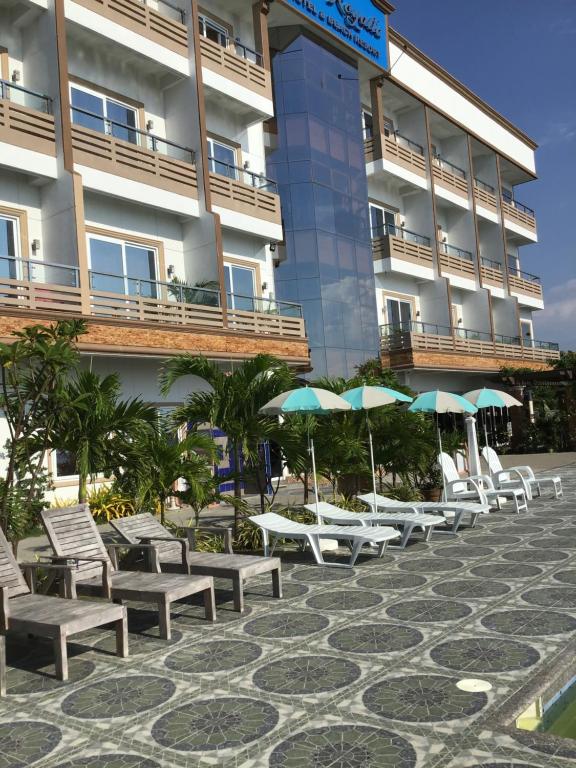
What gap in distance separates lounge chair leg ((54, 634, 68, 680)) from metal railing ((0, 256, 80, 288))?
1014 cm

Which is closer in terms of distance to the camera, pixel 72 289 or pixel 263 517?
pixel 263 517

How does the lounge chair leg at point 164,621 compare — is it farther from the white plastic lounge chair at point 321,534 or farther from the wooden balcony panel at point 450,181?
the wooden balcony panel at point 450,181

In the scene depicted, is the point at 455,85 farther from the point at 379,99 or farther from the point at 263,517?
the point at 263,517

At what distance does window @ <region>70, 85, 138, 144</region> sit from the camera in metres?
16.7

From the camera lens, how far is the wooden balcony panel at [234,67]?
19.9 meters

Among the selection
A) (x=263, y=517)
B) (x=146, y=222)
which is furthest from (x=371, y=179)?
(x=263, y=517)

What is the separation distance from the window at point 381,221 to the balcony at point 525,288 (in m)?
9.77

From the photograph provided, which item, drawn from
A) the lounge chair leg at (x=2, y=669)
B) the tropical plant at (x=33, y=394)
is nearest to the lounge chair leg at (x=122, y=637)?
the lounge chair leg at (x=2, y=669)

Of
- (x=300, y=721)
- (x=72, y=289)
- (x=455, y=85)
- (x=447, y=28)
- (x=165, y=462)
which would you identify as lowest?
(x=300, y=721)

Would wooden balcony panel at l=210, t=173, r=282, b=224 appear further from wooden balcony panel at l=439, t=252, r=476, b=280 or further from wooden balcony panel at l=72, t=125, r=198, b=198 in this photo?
wooden balcony panel at l=439, t=252, r=476, b=280

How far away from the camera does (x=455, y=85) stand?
1337 inches

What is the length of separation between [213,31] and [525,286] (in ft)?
78.2

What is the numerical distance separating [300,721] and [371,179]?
89.6 feet

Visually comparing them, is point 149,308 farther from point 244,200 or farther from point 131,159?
point 244,200
